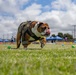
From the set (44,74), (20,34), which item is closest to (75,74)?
(44,74)

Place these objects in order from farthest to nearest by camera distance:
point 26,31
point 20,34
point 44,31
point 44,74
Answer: point 20,34, point 26,31, point 44,31, point 44,74

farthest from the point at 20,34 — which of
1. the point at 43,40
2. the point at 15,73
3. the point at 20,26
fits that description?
the point at 15,73

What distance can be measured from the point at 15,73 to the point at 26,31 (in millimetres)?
12124

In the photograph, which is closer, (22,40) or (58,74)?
(58,74)

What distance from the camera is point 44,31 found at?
14609 millimetres

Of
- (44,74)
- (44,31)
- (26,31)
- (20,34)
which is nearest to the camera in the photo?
(44,74)

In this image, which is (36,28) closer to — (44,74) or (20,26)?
(20,26)

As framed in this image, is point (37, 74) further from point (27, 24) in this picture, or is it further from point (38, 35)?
point (27, 24)

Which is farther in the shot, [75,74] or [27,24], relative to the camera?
[27,24]

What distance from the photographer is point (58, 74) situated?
3410 mm

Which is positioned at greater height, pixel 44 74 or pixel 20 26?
pixel 20 26

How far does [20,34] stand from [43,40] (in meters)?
1.75

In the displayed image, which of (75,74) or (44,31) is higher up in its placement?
(44,31)

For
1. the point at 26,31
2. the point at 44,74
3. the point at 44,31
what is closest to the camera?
the point at 44,74
